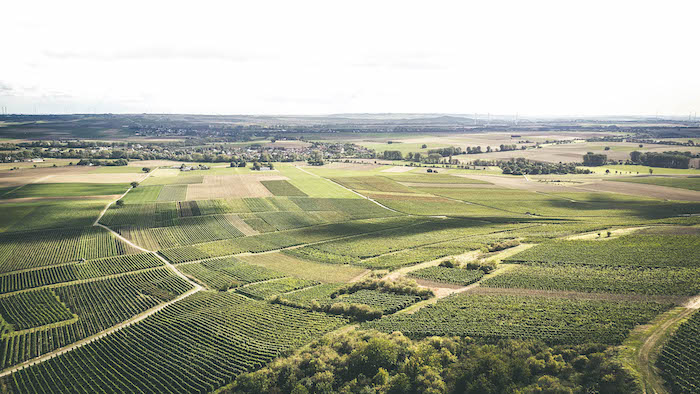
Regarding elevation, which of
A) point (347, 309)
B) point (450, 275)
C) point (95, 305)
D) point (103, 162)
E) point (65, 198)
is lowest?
point (95, 305)

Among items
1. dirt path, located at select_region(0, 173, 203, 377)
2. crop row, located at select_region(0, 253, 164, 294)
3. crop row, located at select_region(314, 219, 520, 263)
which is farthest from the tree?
crop row, located at select_region(0, 253, 164, 294)

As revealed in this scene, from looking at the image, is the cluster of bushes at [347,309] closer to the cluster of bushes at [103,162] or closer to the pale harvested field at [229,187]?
the pale harvested field at [229,187]

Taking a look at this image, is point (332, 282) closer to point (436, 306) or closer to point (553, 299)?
point (436, 306)

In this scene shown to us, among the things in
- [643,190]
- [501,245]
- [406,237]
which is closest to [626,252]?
[501,245]

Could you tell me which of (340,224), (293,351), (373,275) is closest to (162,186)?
(340,224)

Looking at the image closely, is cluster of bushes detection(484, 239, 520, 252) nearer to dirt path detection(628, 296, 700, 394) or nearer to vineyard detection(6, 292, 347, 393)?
dirt path detection(628, 296, 700, 394)

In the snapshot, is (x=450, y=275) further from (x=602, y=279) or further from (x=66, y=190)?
(x=66, y=190)
